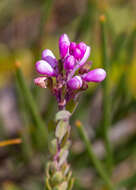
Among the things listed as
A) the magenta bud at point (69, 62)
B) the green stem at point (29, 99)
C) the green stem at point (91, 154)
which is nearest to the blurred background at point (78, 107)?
the green stem at point (29, 99)

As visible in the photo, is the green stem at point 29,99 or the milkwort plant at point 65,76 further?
the green stem at point 29,99

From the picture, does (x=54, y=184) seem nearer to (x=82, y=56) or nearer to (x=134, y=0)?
(x=82, y=56)

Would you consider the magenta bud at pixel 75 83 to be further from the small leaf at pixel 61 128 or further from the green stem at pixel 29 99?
the green stem at pixel 29 99

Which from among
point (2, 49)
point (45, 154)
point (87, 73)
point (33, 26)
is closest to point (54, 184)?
point (87, 73)

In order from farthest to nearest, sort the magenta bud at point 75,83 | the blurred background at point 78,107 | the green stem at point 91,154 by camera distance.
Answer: the blurred background at point 78,107
the green stem at point 91,154
the magenta bud at point 75,83

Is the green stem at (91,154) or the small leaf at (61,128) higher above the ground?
the small leaf at (61,128)

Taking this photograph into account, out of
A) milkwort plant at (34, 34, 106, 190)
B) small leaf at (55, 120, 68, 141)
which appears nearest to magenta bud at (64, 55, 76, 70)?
milkwort plant at (34, 34, 106, 190)
